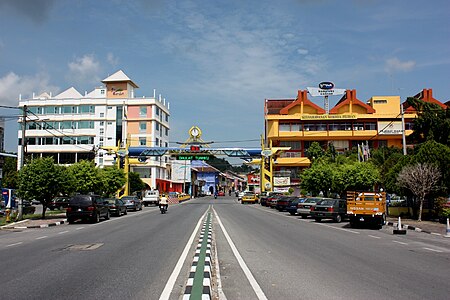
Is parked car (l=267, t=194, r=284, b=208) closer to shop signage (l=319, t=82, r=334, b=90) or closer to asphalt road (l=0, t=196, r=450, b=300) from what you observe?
shop signage (l=319, t=82, r=334, b=90)

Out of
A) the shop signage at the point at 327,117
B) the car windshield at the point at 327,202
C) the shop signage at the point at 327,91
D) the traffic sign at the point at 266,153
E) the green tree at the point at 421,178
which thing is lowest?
the car windshield at the point at 327,202

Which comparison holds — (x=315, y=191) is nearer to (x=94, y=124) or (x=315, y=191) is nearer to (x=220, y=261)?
(x=220, y=261)

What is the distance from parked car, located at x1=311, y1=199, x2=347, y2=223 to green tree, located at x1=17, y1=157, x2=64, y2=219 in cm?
1754

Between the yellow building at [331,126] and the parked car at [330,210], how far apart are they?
47154mm

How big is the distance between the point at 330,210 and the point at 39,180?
62.8ft

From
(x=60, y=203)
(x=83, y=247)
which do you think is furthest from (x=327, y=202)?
(x=60, y=203)

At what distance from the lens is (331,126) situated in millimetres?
79500

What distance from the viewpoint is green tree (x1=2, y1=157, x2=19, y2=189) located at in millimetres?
71562

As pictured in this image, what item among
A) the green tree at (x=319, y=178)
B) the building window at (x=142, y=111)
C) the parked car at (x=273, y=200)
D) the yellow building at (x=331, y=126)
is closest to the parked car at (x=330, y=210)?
the green tree at (x=319, y=178)

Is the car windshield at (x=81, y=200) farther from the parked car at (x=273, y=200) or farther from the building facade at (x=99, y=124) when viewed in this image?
the building facade at (x=99, y=124)

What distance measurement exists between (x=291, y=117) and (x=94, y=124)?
36.5 metres

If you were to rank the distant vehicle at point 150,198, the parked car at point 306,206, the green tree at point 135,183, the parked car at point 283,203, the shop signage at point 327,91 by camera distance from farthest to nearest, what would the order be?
the shop signage at point 327,91 < the green tree at point 135,183 < the distant vehicle at point 150,198 < the parked car at point 283,203 < the parked car at point 306,206

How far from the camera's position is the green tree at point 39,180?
28.5 m

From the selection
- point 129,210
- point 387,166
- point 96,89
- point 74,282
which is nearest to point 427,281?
point 74,282
